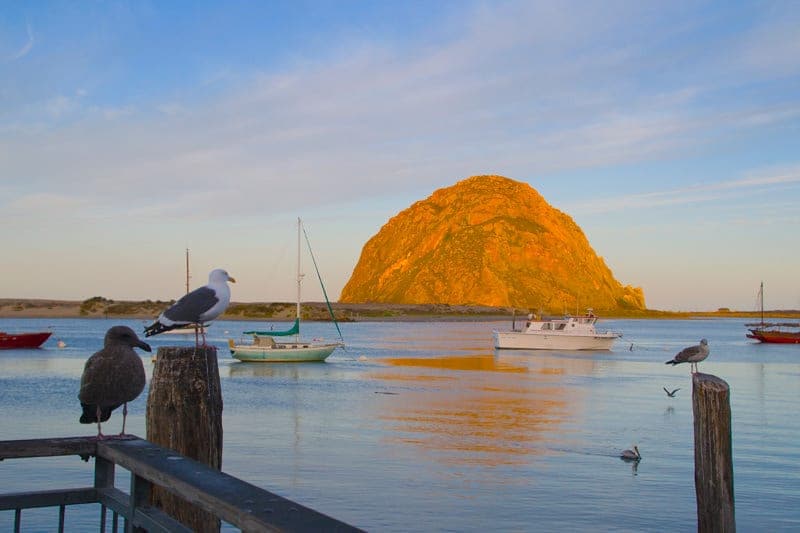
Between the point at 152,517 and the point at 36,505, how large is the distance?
0.97 meters

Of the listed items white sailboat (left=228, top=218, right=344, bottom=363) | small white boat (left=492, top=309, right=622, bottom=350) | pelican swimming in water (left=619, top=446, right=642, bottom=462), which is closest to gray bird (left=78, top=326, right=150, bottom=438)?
pelican swimming in water (left=619, top=446, right=642, bottom=462)

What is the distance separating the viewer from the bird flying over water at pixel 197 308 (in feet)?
24.9

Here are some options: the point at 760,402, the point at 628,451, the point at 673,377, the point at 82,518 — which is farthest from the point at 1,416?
the point at 673,377

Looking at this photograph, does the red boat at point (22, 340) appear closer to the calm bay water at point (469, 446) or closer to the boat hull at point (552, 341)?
the calm bay water at point (469, 446)

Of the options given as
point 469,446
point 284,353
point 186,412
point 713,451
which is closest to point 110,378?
point 186,412

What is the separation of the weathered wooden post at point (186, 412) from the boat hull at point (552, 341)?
73.7 metres

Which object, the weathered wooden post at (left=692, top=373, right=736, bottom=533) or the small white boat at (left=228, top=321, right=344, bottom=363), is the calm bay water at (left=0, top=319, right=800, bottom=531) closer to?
the small white boat at (left=228, top=321, right=344, bottom=363)

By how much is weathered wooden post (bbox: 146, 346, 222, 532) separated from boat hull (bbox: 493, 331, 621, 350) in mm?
73650

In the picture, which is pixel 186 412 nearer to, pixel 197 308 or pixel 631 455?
pixel 197 308

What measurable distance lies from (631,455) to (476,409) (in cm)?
1303

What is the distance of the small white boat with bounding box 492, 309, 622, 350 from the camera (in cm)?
7719

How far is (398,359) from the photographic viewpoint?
7012cm

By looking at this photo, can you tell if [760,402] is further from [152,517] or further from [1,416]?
[152,517]

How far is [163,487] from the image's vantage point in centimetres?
407
